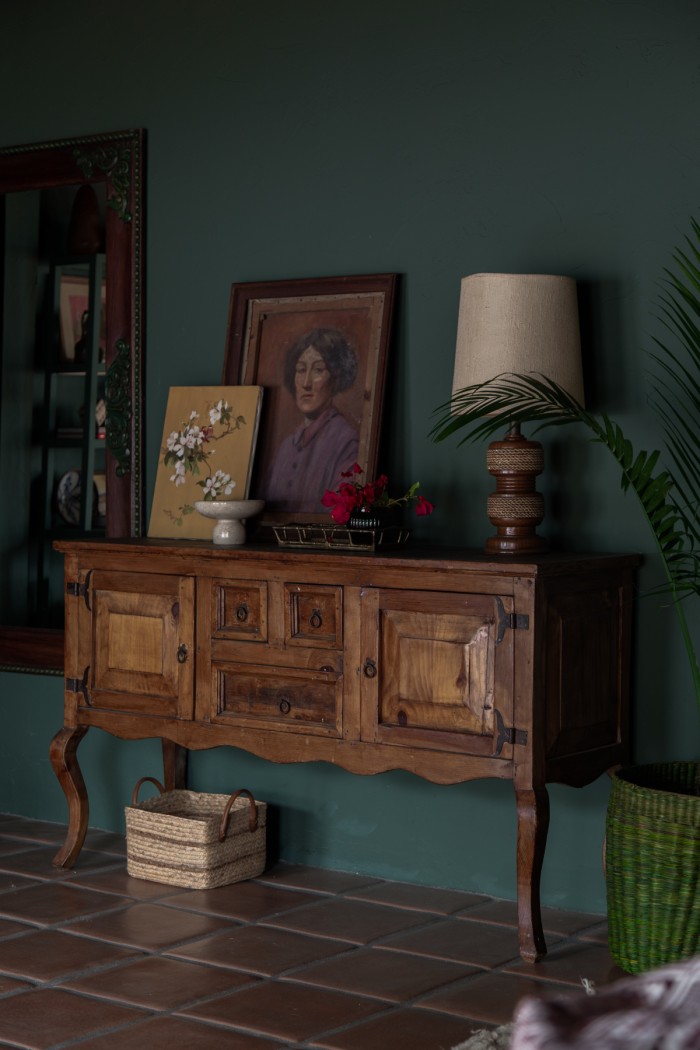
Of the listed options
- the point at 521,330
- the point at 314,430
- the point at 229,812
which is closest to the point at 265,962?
the point at 229,812

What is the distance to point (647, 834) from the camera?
3.24 metres

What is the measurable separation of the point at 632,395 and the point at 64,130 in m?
2.43

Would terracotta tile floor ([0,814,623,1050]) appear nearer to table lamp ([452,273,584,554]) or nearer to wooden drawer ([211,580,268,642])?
wooden drawer ([211,580,268,642])

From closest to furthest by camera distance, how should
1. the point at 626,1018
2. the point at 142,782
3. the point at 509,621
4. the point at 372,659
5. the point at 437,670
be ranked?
the point at 626,1018 → the point at 509,621 → the point at 437,670 → the point at 372,659 → the point at 142,782

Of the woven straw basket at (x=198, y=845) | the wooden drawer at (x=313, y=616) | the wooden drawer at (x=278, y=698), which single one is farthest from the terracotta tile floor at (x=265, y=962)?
the wooden drawer at (x=313, y=616)

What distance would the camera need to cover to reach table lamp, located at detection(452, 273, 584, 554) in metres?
3.57

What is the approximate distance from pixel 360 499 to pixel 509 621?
0.65 meters

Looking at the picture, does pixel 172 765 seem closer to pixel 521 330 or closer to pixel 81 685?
pixel 81 685

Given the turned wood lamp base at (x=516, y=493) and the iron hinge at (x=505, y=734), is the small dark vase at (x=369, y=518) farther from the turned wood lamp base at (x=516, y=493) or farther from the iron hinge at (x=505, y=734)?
the iron hinge at (x=505, y=734)

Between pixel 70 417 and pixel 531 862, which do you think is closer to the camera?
pixel 531 862

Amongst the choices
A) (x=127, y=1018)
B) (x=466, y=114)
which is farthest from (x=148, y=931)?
(x=466, y=114)

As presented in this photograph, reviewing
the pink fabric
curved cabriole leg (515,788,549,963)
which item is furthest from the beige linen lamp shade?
the pink fabric

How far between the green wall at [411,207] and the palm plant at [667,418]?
0.08 m

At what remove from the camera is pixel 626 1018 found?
102 centimetres
